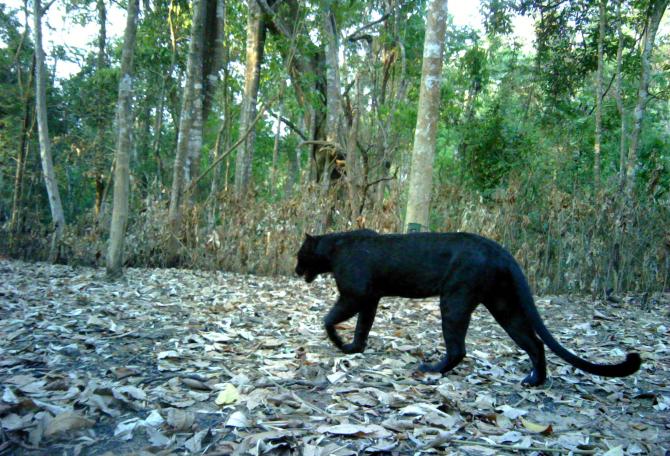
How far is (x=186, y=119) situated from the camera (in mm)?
9492

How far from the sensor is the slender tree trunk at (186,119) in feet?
30.5

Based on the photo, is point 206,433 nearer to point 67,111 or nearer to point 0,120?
point 0,120

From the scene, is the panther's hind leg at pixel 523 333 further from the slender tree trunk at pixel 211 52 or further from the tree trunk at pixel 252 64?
the tree trunk at pixel 252 64

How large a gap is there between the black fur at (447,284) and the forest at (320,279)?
0.31m

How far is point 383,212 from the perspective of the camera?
8805 millimetres

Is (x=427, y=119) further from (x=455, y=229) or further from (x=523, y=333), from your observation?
(x=523, y=333)

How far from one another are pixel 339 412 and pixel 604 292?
19.2ft

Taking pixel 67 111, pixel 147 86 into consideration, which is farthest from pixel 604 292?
pixel 67 111

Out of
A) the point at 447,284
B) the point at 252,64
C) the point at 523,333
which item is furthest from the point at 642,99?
the point at 252,64

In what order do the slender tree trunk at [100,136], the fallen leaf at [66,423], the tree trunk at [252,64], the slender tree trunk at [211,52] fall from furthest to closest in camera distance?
1. the slender tree trunk at [100,136]
2. the tree trunk at [252,64]
3. the slender tree trunk at [211,52]
4. the fallen leaf at [66,423]

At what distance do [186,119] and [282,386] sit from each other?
6962 mm

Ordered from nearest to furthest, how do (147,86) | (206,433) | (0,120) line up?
(206,433)
(0,120)
(147,86)

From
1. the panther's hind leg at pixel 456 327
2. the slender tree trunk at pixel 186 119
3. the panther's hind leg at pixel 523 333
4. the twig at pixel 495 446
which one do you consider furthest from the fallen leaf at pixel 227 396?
the slender tree trunk at pixel 186 119

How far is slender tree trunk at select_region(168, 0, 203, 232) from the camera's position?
930cm
